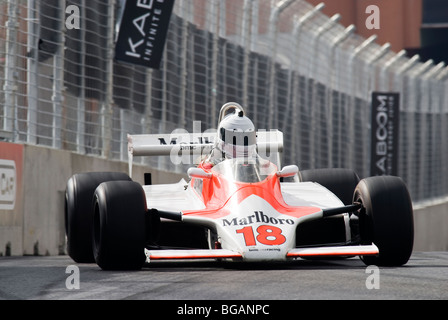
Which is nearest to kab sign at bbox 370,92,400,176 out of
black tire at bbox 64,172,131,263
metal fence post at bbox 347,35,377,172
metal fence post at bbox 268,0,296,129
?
metal fence post at bbox 347,35,377,172

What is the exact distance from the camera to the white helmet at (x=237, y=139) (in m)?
9.66

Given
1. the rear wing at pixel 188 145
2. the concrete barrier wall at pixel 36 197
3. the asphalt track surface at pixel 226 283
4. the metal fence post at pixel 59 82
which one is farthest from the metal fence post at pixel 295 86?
the asphalt track surface at pixel 226 283

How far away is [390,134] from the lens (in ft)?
78.2

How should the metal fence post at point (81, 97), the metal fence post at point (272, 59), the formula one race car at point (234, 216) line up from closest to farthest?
the formula one race car at point (234, 216)
the metal fence post at point (81, 97)
the metal fence post at point (272, 59)

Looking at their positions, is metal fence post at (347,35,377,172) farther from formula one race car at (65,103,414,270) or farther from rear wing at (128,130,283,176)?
formula one race car at (65,103,414,270)

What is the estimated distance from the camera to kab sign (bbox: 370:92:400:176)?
2344cm

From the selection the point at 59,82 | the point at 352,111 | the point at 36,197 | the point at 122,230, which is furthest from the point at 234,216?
the point at 352,111

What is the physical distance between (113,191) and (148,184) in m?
2.79

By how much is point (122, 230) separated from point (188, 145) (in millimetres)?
3124

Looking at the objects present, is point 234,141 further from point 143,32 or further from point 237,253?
point 143,32

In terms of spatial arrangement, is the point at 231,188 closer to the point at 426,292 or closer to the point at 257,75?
the point at 426,292

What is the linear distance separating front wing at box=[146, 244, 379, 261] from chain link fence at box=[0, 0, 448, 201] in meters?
3.99

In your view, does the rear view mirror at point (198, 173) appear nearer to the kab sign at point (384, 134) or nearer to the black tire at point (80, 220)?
the black tire at point (80, 220)

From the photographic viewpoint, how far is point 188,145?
436 inches
